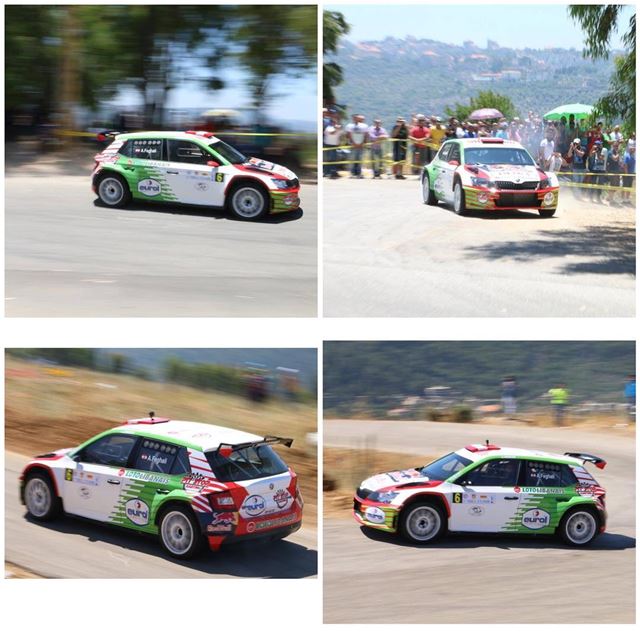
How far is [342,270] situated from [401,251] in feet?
2.60

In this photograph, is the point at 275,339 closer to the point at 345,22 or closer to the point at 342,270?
the point at 342,270

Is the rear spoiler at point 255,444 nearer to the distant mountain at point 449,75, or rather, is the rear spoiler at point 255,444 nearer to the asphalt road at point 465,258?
the asphalt road at point 465,258

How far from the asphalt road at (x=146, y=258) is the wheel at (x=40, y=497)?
5.22 feet

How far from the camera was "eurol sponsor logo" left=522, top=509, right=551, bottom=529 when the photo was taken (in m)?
8.77

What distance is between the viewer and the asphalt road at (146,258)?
9445mm

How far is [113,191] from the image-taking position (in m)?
10.7

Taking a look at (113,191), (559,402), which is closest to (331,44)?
(113,191)

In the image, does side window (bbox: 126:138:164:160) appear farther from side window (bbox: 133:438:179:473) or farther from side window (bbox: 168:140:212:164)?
side window (bbox: 133:438:179:473)

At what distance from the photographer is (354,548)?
28.9 ft

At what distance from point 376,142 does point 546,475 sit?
3.68 m

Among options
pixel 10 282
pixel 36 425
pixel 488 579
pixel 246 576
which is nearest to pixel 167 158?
pixel 10 282

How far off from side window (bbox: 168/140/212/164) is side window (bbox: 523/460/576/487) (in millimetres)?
4701

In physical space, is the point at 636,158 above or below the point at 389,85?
below

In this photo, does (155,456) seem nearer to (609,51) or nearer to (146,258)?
(146,258)
